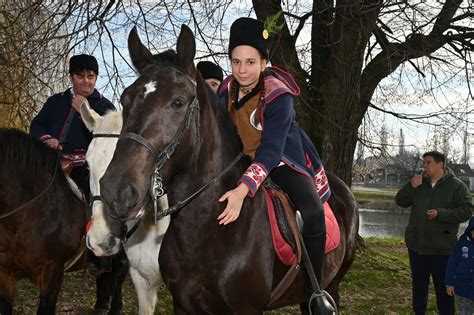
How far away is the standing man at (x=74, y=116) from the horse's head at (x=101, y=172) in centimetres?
98

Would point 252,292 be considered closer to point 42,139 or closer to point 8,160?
point 8,160

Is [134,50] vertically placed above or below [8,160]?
above

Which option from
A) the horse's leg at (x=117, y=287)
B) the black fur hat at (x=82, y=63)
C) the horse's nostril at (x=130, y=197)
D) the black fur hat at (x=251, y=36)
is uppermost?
the black fur hat at (x=82, y=63)

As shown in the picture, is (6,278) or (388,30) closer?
(6,278)

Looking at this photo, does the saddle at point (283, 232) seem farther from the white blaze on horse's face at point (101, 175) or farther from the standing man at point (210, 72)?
the standing man at point (210, 72)

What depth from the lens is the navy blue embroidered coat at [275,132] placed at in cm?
270

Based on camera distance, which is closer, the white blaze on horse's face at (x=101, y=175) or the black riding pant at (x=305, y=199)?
the black riding pant at (x=305, y=199)

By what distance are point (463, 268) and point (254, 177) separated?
3.58 metres

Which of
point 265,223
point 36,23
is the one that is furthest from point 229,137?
point 36,23

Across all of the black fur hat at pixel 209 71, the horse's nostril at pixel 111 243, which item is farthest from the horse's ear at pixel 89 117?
the black fur hat at pixel 209 71

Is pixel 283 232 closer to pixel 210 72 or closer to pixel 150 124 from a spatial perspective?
pixel 150 124

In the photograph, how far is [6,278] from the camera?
4.45m

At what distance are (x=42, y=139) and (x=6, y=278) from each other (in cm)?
140

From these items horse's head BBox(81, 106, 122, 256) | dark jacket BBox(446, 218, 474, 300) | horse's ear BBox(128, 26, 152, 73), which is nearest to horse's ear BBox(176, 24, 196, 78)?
horse's ear BBox(128, 26, 152, 73)
